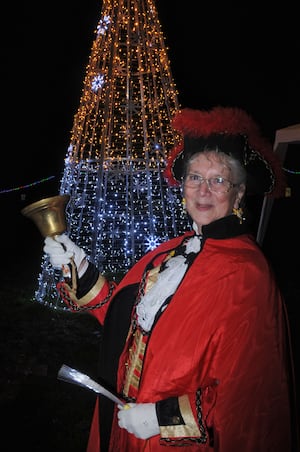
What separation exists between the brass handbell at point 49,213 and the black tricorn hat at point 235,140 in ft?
2.25

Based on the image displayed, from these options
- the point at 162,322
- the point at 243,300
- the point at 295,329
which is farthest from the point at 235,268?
the point at 295,329

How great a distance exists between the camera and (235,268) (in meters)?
1.50

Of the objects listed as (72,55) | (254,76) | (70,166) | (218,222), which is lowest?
(218,222)

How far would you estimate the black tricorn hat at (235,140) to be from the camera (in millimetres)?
1718

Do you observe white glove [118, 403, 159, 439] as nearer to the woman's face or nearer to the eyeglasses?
the woman's face

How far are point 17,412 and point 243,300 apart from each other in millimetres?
3058

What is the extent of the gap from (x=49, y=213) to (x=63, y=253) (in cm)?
23

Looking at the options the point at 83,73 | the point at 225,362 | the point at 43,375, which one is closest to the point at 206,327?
the point at 225,362

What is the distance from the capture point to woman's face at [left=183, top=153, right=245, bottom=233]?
5.64 ft

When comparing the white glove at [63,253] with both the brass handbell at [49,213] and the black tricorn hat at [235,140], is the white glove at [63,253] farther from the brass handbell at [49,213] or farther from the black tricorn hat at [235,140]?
the black tricorn hat at [235,140]

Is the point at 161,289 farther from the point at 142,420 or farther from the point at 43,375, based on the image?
the point at 43,375

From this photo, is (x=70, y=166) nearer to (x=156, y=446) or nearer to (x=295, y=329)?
(x=295, y=329)

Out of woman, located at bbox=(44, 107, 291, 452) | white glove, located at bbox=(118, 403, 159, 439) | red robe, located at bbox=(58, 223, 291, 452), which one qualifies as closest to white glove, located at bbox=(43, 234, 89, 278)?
woman, located at bbox=(44, 107, 291, 452)

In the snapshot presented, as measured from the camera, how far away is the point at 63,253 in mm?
1965
